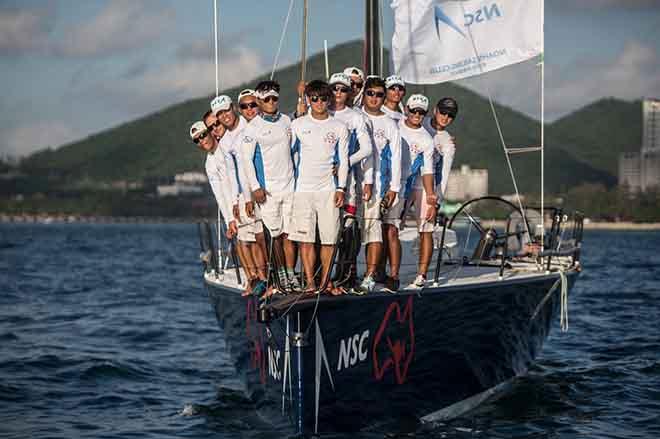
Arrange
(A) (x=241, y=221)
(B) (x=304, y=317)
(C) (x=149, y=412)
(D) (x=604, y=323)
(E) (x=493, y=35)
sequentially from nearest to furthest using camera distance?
(B) (x=304, y=317), (A) (x=241, y=221), (C) (x=149, y=412), (E) (x=493, y=35), (D) (x=604, y=323)

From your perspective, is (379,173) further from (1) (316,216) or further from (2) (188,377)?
(2) (188,377)

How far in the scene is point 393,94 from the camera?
9.45 m

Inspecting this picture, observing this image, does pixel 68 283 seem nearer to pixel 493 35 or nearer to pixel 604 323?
pixel 604 323

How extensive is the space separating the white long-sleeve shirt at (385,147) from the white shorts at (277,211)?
71 cm

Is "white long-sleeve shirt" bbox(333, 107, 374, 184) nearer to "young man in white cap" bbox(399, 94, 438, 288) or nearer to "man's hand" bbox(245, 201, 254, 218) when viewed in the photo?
"young man in white cap" bbox(399, 94, 438, 288)

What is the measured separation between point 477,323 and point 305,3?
3.41 metres

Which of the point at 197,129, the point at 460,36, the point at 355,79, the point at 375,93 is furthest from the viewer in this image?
the point at 460,36

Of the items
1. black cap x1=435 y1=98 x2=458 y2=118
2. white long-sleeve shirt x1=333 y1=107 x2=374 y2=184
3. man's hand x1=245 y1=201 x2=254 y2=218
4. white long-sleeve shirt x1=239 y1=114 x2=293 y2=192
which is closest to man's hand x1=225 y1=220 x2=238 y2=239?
man's hand x1=245 y1=201 x2=254 y2=218

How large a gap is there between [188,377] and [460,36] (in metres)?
5.28

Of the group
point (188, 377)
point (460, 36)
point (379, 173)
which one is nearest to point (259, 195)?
point (379, 173)

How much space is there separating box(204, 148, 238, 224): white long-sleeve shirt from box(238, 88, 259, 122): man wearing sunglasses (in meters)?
0.47

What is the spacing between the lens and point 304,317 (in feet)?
26.6

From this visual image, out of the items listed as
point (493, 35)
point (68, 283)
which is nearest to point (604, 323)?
point (493, 35)

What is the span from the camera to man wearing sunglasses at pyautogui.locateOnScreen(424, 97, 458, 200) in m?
9.80
